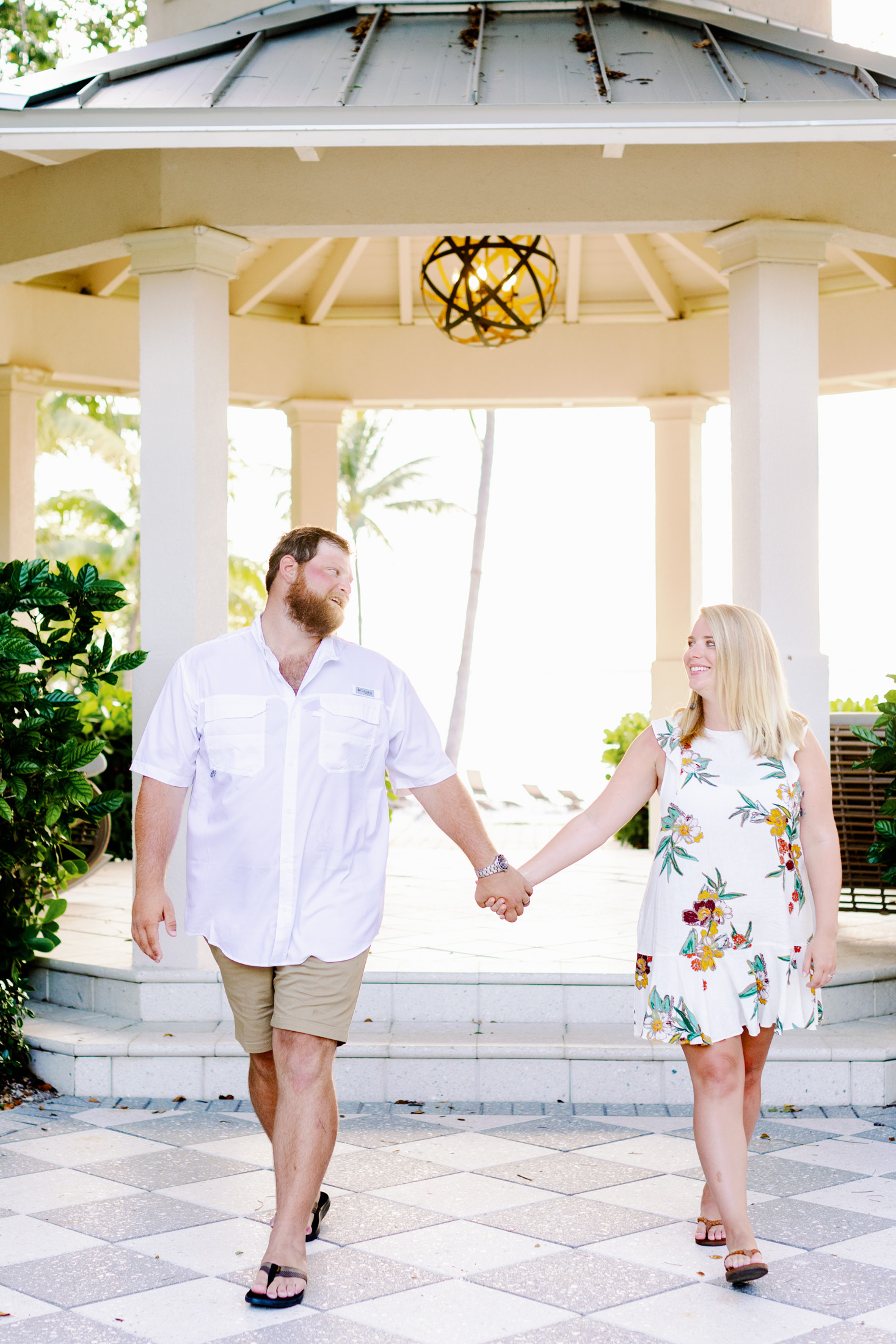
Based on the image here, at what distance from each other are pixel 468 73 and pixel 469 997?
3.49 meters

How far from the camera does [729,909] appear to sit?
3.65 m

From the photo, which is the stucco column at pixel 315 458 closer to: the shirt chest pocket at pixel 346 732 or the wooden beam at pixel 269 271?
the wooden beam at pixel 269 271

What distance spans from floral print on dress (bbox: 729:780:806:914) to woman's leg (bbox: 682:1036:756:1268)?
16.3 inches

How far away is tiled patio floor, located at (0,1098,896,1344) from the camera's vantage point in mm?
3309

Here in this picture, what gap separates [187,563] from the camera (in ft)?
19.7

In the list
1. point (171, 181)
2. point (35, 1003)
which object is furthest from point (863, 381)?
point (35, 1003)

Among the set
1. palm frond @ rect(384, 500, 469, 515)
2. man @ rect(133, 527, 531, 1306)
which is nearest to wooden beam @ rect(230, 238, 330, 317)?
man @ rect(133, 527, 531, 1306)

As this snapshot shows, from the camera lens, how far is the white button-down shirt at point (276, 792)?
11.8ft

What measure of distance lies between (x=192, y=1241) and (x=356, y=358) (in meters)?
7.39

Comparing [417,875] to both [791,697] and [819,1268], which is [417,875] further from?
[819,1268]

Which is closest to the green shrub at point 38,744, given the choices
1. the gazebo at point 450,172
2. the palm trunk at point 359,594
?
the gazebo at point 450,172

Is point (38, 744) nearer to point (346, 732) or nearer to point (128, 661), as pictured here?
point (128, 661)

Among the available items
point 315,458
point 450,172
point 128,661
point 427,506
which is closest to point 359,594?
point 427,506

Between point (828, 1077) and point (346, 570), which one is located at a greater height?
point (346, 570)
